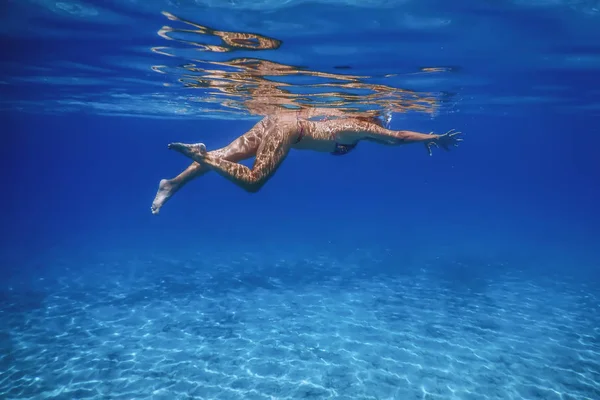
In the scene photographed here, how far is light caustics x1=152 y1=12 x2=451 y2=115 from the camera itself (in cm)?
1064

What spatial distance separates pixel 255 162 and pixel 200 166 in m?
1.75

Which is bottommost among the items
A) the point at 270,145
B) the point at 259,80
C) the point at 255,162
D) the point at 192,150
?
the point at 255,162

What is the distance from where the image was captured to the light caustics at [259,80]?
10.6m

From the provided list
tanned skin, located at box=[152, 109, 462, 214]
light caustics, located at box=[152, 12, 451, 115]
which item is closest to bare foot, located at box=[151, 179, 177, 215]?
tanned skin, located at box=[152, 109, 462, 214]

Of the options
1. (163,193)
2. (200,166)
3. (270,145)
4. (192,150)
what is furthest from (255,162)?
(163,193)

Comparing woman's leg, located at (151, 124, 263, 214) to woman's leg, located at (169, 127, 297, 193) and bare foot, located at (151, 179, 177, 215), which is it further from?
woman's leg, located at (169, 127, 297, 193)

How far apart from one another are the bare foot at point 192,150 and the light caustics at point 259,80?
5.19m

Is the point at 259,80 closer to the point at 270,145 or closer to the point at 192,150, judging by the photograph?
the point at 270,145

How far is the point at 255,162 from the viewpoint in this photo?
6.50 metres

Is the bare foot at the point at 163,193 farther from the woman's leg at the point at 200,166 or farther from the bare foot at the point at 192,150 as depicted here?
the bare foot at the point at 192,150

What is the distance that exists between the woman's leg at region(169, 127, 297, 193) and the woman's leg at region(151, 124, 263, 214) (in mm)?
956

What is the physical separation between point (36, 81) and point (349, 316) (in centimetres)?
2061

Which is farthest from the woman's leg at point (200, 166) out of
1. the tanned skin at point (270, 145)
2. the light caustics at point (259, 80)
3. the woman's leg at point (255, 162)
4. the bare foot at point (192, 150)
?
the light caustics at point (259, 80)

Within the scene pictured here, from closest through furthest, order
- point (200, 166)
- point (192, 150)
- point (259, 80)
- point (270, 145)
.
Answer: point (192, 150) → point (270, 145) → point (200, 166) → point (259, 80)
